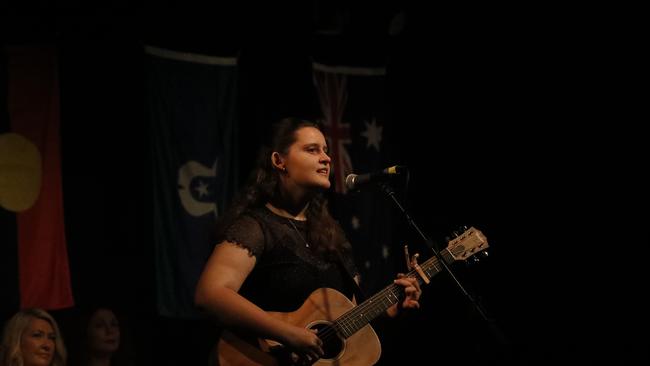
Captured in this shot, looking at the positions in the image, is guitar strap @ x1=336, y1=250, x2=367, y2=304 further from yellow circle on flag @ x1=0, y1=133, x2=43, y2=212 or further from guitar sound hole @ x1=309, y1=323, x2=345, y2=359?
yellow circle on flag @ x1=0, y1=133, x2=43, y2=212

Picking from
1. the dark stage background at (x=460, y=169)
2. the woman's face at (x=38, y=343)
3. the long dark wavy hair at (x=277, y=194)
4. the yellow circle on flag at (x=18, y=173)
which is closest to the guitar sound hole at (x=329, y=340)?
the long dark wavy hair at (x=277, y=194)

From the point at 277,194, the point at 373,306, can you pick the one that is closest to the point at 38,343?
the point at 277,194

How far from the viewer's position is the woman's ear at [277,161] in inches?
139

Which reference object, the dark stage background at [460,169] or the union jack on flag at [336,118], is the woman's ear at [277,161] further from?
the union jack on flag at [336,118]

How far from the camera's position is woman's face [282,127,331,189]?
11.3 ft

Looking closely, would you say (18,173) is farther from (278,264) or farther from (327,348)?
(327,348)

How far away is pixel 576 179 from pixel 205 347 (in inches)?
127

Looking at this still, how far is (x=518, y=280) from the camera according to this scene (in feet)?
17.2

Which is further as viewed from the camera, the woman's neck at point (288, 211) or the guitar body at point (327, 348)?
the woman's neck at point (288, 211)

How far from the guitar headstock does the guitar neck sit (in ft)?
0.11

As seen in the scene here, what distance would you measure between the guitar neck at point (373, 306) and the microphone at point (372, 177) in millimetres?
463

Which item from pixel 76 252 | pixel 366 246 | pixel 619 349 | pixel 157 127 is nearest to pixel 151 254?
pixel 76 252

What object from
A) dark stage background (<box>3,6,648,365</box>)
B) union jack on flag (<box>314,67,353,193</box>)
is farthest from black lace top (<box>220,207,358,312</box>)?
union jack on flag (<box>314,67,353,193</box>)

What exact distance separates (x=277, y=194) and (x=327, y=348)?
0.85 m
